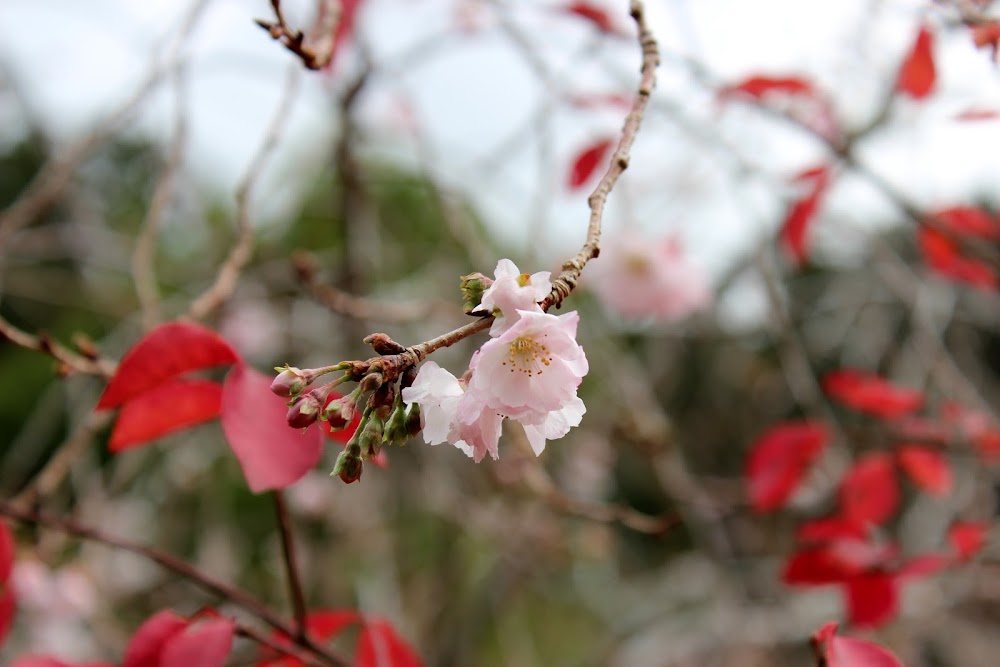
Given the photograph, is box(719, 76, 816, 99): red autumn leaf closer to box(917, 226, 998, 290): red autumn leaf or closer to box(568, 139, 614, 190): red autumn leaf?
box(568, 139, 614, 190): red autumn leaf

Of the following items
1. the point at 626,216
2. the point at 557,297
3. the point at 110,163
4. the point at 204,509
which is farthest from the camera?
the point at 110,163

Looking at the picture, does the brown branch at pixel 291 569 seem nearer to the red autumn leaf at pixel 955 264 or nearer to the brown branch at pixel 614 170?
the brown branch at pixel 614 170

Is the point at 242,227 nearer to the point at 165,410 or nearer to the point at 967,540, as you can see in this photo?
the point at 165,410

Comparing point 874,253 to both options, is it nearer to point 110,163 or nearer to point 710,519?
point 710,519

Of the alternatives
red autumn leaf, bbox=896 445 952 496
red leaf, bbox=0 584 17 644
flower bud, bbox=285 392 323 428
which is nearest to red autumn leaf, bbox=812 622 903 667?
flower bud, bbox=285 392 323 428

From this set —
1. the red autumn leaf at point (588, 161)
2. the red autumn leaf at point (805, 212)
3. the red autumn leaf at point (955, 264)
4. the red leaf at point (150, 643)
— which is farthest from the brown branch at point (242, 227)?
the red autumn leaf at point (955, 264)

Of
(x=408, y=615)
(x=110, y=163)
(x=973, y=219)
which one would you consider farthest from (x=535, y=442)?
(x=110, y=163)

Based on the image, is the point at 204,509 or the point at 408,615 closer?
the point at 408,615
